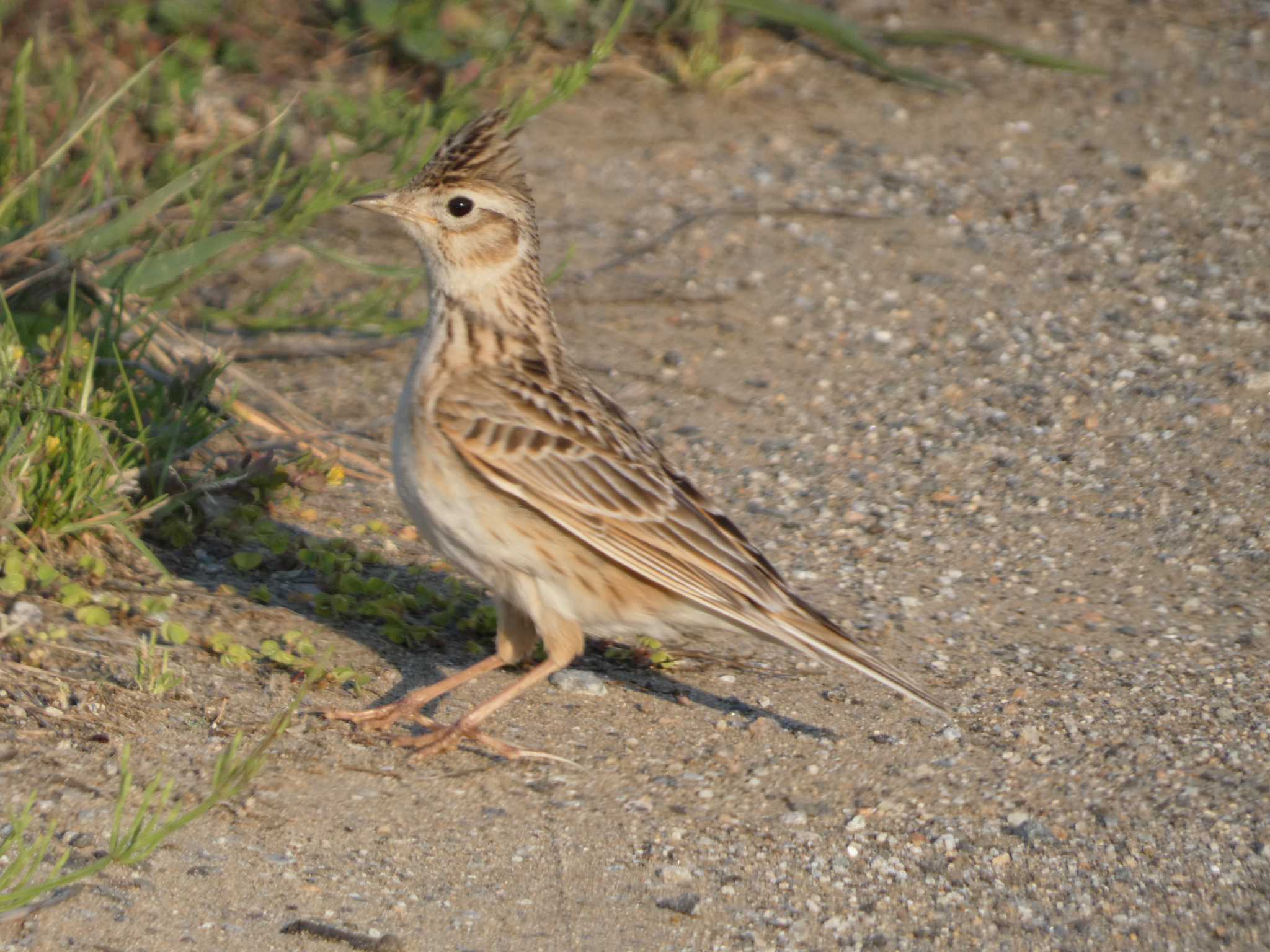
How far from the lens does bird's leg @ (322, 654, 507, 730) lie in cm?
474

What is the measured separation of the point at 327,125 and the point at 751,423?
9.76ft

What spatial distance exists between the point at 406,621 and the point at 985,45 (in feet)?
19.8

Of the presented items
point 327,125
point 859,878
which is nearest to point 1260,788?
point 859,878

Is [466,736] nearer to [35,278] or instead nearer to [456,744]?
[456,744]

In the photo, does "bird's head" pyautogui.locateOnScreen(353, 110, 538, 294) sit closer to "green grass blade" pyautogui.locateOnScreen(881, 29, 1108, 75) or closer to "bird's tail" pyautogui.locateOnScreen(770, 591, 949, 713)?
"bird's tail" pyautogui.locateOnScreen(770, 591, 949, 713)

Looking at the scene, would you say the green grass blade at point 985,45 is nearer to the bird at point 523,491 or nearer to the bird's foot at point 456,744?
the bird at point 523,491

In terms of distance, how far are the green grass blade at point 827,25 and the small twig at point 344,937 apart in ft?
22.4

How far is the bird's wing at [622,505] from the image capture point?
464 centimetres

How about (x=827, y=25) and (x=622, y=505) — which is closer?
(x=622, y=505)

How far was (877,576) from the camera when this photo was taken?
234 inches

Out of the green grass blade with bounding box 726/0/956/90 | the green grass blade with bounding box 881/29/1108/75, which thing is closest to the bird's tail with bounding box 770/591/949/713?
the green grass blade with bounding box 726/0/956/90

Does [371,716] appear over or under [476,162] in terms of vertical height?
under

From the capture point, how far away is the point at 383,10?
9078 mm

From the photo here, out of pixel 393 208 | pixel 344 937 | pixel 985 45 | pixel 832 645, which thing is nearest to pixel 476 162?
pixel 393 208
